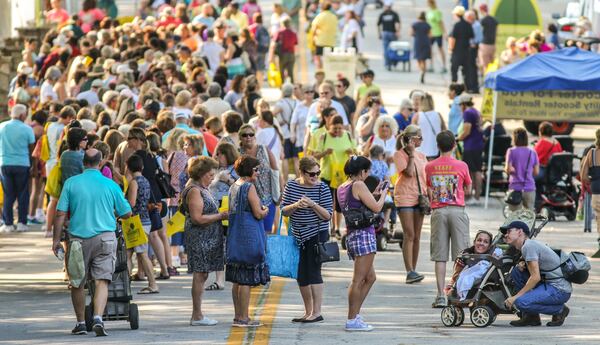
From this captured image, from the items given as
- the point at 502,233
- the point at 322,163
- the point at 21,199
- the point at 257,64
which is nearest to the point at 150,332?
the point at 502,233

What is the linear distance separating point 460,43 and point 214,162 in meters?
23.2

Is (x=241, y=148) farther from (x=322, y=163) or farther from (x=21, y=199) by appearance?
(x=21, y=199)

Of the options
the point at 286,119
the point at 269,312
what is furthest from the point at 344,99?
the point at 269,312

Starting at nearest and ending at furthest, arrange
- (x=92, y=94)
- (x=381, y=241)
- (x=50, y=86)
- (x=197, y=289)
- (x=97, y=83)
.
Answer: (x=197, y=289), (x=381, y=241), (x=92, y=94), (x=97, y=83), (x=50, y=86)

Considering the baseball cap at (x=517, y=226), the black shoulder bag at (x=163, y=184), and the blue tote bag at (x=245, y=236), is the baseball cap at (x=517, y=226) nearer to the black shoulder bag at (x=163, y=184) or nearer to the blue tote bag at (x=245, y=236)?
the blue tote bag at (x=245, y=236)

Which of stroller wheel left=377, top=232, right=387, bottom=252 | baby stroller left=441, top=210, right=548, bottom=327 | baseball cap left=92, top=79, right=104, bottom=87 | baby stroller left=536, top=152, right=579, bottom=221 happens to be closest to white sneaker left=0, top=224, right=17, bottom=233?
baseball cap left=92, top=79, right=104, bottom=87

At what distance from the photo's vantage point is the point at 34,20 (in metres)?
38.8

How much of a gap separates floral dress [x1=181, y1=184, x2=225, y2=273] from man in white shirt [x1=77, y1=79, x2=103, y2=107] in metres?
10.1

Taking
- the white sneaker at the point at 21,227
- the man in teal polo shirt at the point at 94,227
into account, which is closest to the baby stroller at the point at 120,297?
the man in teal polo shirt at the point at 94,227

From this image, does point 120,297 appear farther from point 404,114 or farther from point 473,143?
point 473,143

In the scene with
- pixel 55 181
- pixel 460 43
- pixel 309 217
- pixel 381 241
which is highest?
pixel 309 217

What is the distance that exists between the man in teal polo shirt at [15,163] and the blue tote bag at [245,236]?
29.2ft

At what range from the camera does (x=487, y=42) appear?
39281mm

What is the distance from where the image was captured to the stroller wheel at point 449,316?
1548cm
